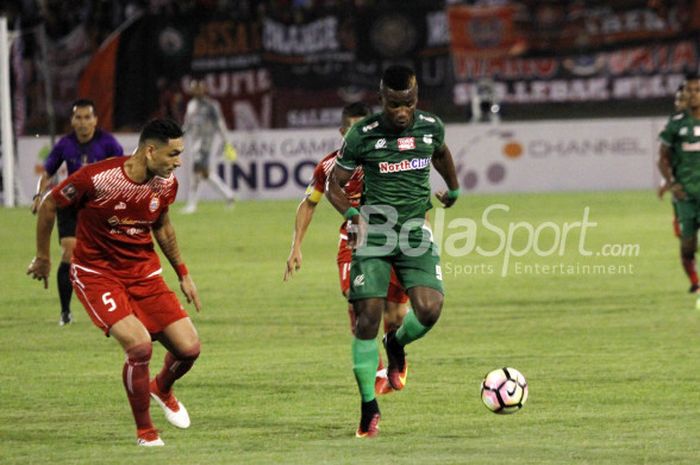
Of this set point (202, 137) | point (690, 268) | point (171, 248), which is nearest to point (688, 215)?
point (690, 268)

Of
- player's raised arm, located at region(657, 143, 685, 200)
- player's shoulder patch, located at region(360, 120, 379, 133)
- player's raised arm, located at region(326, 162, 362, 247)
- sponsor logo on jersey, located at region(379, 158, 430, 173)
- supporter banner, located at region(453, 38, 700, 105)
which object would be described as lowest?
supporter banner, located at region(453, 38, 700, 105)

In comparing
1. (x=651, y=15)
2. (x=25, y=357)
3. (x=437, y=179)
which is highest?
(x=25, y=357)

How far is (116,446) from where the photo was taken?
A: 8867 mm

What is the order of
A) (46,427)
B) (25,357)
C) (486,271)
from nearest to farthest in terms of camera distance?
(46,427) < (25,357) < (486,271)

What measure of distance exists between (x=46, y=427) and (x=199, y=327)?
543 cm

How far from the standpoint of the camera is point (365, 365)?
9281mm

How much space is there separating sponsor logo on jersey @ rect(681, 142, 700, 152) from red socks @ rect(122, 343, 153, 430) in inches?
372

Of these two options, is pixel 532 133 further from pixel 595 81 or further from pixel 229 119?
pixel 229 119

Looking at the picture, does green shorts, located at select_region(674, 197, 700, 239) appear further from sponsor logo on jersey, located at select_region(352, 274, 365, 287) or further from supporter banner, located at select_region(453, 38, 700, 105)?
supporter banner, located at select_region(453, 38, 700, 105)

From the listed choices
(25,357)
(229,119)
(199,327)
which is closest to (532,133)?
(229,119)

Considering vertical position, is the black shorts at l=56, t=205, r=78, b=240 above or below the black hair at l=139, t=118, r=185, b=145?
below

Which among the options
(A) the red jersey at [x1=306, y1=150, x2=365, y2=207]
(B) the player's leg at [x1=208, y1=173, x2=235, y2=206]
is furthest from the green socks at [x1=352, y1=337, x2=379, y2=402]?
(B) the player's leg at [x1=208, y1=173, x2=235, y2=206]

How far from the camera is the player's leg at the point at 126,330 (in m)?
8.85

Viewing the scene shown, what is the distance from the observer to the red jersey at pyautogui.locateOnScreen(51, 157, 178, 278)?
9.08 meters
